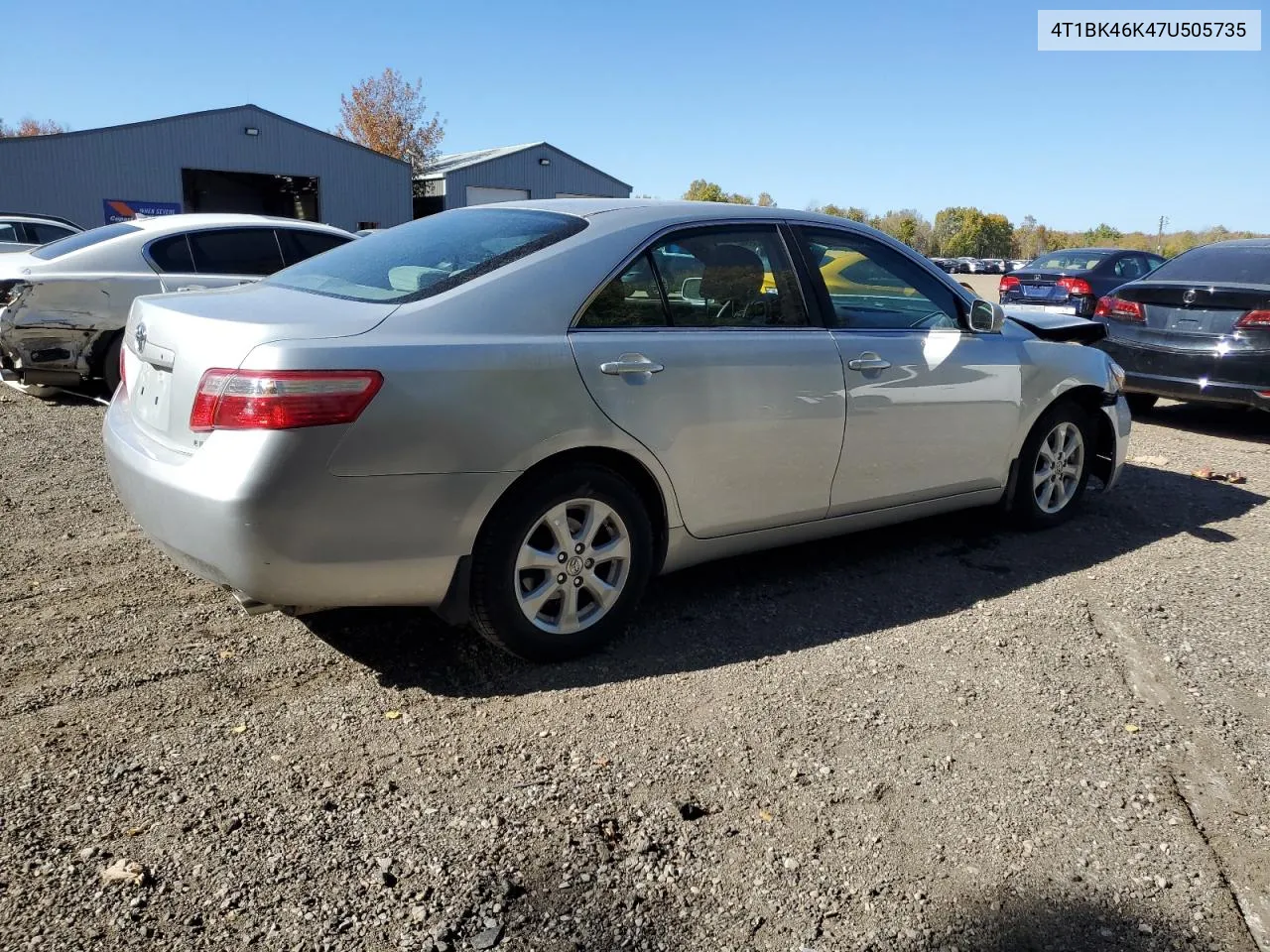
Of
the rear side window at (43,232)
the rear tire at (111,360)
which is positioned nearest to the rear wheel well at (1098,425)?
the rear tire at (111,360)

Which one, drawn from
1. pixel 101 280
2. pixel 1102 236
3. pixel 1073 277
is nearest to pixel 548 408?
pixel 101 280

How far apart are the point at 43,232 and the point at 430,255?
15763mm

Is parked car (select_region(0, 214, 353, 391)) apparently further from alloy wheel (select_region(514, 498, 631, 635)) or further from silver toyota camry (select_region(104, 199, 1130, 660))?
alloy wheel (select_region(514, 498, 631, 635))

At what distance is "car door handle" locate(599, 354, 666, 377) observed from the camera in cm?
348

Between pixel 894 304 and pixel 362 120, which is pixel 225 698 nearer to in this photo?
pixel 894 304

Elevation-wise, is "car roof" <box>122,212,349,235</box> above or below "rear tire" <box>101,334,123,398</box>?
above

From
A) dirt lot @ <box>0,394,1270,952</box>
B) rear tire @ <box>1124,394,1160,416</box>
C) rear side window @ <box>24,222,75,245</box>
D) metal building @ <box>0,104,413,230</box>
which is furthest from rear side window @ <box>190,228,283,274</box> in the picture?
metal building @ <box>0,104,413,230</box>

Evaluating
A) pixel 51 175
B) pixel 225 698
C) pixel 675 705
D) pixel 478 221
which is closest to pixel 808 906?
pixel 675 705

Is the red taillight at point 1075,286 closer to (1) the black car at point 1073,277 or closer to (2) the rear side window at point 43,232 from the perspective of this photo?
(1) the black car at point 1073,277

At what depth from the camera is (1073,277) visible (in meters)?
13.8

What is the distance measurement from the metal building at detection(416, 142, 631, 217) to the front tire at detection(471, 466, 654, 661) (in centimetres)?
3361

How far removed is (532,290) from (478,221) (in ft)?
2.44

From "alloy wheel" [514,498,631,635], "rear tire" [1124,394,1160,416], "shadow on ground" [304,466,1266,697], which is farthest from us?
"rear tire" [1124,394,1160,416]

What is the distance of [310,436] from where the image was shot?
114 inches
